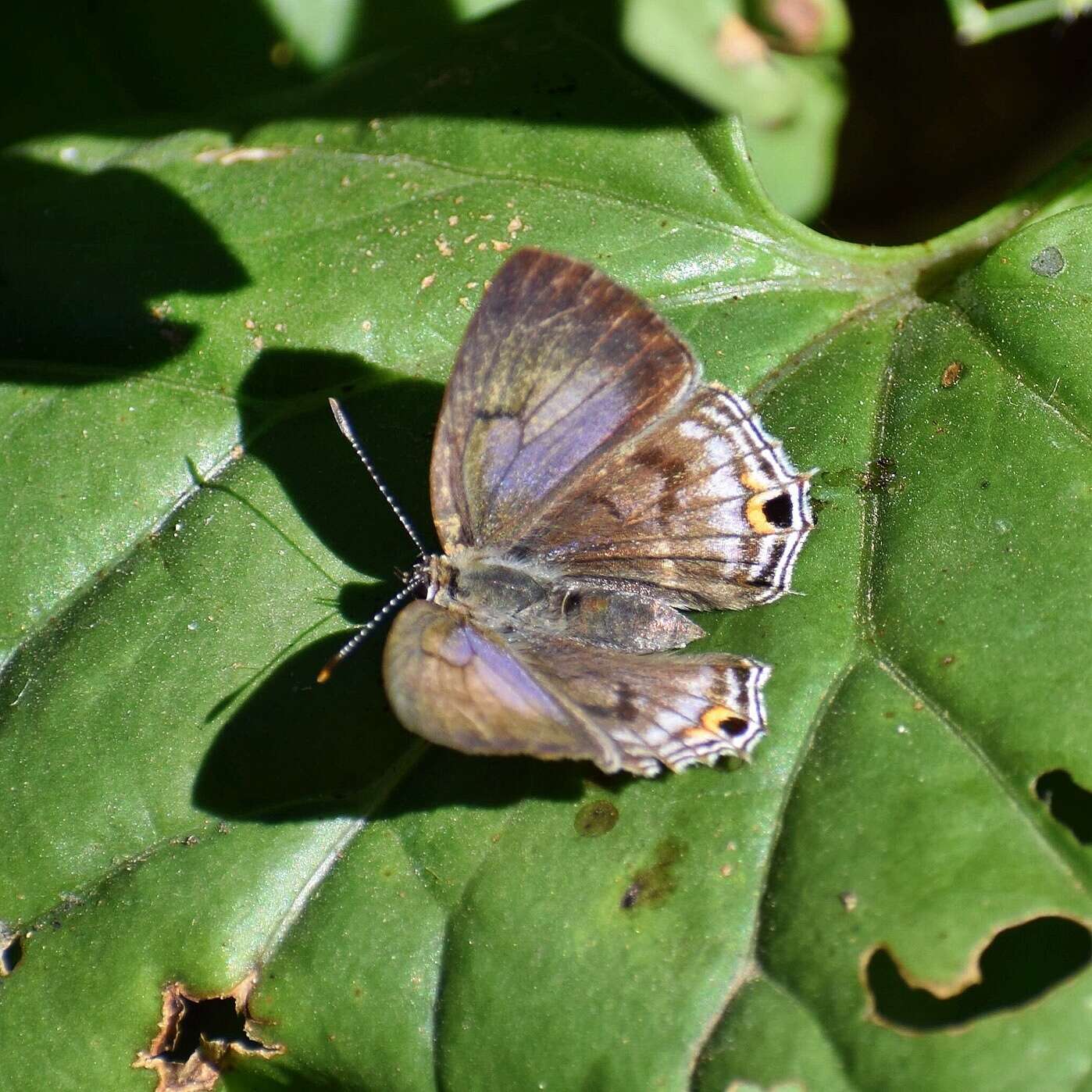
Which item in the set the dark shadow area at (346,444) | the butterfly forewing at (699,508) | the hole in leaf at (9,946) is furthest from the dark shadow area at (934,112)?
the hole in leaf at (9,946)

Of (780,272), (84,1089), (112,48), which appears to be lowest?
(84,1089)

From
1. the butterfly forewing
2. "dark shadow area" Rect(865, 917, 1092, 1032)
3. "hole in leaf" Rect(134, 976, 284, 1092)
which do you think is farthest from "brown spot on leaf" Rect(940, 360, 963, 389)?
"hole in leaf" Rect(134, 976, 284, 1092)

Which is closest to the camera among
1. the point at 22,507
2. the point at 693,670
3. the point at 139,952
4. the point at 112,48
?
the point at 693,670

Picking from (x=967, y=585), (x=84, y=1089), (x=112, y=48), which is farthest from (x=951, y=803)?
(x=112, y=48)

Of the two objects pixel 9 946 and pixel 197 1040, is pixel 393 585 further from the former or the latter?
pixel 9 946

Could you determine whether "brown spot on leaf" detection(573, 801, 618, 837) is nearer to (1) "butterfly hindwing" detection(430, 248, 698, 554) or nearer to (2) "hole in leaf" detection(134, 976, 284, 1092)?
(1) "butterfly hindwing" detection(430, 248, 698, 554)

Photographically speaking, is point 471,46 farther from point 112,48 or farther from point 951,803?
point 951,803
